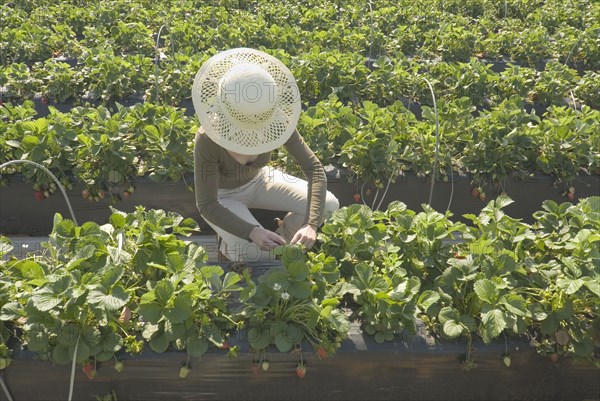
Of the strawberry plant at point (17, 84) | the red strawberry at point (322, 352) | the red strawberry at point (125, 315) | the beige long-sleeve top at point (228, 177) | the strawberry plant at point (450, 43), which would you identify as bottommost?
the strawberry plant at point (17, 84)

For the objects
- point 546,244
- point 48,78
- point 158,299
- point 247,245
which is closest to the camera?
point 158,299

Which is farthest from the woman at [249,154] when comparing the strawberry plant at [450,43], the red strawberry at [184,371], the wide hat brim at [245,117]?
the strawberry plant at [450,43]

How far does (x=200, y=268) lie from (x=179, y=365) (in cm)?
36

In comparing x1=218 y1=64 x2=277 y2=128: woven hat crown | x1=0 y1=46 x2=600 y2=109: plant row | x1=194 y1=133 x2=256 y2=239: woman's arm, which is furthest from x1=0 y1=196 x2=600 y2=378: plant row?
x1=0 y1=46 x2=600 y2=109: plant row

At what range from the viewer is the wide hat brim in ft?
6.69

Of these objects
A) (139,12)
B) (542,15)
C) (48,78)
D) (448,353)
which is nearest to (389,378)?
(448,353)

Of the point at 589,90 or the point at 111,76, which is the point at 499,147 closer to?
the point at 589,90

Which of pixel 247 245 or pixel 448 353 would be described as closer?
pixel 448 353

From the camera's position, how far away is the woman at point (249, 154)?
2.00m

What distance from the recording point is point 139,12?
6.20 metres

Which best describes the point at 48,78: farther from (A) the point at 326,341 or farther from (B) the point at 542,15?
(B) the point at 542,15

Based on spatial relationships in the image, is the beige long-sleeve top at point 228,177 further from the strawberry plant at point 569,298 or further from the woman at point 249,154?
the strawberry plant at point 569,298

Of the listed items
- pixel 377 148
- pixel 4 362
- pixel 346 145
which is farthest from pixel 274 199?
pixel 4 362

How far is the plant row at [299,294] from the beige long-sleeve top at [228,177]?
169mm
